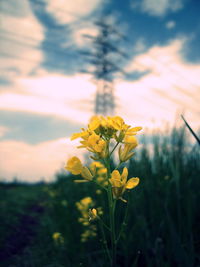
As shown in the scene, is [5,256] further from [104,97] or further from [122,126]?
[104,97]

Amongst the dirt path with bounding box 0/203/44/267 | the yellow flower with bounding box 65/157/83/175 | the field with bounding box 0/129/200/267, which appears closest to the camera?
the yellow flower with bounding box 65/157/83/175

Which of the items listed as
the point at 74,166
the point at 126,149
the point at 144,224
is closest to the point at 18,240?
the point at 144,224

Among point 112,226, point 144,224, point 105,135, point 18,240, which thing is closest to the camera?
point 112,226

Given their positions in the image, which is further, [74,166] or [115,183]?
[74,166]

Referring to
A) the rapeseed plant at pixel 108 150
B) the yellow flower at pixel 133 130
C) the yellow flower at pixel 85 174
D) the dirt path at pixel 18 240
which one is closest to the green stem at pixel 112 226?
the rapeseed plant at pixel 108 150

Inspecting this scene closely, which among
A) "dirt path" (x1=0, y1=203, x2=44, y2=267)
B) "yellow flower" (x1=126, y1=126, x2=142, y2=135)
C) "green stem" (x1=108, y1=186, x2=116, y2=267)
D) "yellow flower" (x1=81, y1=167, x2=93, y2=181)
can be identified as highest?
"yellow flower" (x1=126, y1=126, x2=142, y2=135)

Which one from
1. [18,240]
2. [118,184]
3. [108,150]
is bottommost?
[18,240]

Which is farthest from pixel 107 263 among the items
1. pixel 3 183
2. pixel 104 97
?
pixel 104 97

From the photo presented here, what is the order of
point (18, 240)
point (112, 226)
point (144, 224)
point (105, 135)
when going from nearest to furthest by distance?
point (112, 226) < point (105, 135) < point (144, 224) < point (18, 240)

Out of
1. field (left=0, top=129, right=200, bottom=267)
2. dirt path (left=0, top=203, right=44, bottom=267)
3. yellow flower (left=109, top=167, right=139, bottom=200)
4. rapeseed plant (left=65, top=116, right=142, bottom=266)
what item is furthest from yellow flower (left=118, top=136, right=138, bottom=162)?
dirt path (left=0, top=203, right=44, bottom=267)

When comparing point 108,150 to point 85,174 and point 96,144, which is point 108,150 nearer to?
point 96,144

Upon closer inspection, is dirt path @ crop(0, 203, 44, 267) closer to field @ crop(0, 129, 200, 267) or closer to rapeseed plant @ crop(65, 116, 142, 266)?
field @ crop(0, 129, 200, 267)

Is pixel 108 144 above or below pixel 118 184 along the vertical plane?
above
